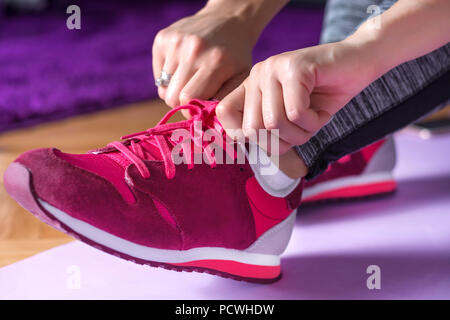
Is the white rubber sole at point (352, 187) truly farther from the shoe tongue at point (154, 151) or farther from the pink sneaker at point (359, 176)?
the shoe tongue at point (154, 151)

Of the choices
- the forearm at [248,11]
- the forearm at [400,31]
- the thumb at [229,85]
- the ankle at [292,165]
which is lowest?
the ankle at [292,165]

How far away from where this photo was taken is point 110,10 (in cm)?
287

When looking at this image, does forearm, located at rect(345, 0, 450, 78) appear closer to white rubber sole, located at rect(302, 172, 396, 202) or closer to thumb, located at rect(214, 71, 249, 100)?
thumb, located at rect(214, 71, 249, 100)

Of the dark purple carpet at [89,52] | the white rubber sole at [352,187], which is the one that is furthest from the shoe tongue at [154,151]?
the dark purple carpet at [89,52]

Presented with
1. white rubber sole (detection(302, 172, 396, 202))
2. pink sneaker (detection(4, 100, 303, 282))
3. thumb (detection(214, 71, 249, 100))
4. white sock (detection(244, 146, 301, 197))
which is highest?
thumb (detection(214, 71, 249, 100))

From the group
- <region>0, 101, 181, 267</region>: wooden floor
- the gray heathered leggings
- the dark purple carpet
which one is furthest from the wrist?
the dark purple carpet

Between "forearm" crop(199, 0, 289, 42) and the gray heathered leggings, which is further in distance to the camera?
"forearm" crop(199, 0, 289, 42)

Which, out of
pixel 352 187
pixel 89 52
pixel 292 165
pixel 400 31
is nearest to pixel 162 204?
pixel 292 165

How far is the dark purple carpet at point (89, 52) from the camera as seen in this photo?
4.87 ft

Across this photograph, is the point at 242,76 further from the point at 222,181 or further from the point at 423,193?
the point at 423,193

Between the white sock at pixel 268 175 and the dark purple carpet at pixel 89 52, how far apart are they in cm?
85

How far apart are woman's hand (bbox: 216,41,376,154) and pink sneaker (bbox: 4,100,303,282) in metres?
0.10

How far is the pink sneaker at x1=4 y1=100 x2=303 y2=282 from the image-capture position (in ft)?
1.79
